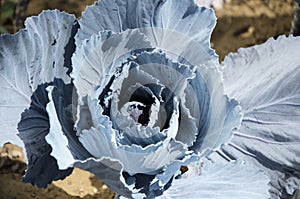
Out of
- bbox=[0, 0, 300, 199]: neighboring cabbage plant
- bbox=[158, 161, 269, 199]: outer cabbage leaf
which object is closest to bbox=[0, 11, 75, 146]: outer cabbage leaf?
bbox=[0, 0, 300, 199]: neighboring cabbage plant

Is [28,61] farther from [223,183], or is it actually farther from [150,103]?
[223,183]

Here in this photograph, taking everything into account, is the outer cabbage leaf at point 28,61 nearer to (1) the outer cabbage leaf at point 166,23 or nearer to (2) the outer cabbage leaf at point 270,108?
(1) the outer cabbage leaf at point 166,23

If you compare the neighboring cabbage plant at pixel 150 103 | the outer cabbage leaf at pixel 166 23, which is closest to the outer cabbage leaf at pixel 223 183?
the neighboring cabbage plant at pixel 150 103

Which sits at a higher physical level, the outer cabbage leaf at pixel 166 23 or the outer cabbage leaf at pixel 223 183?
the outer cabbage leaf at pixel 166 23

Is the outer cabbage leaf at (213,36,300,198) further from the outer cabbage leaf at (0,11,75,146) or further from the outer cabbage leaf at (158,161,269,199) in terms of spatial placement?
the outer cabbage leaf at (0,11,75,146)

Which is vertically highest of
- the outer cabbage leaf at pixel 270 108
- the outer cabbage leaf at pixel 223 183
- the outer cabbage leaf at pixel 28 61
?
the outer cabbage leaf at pixel 28 61

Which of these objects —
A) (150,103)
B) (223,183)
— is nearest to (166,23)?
(150,103)
